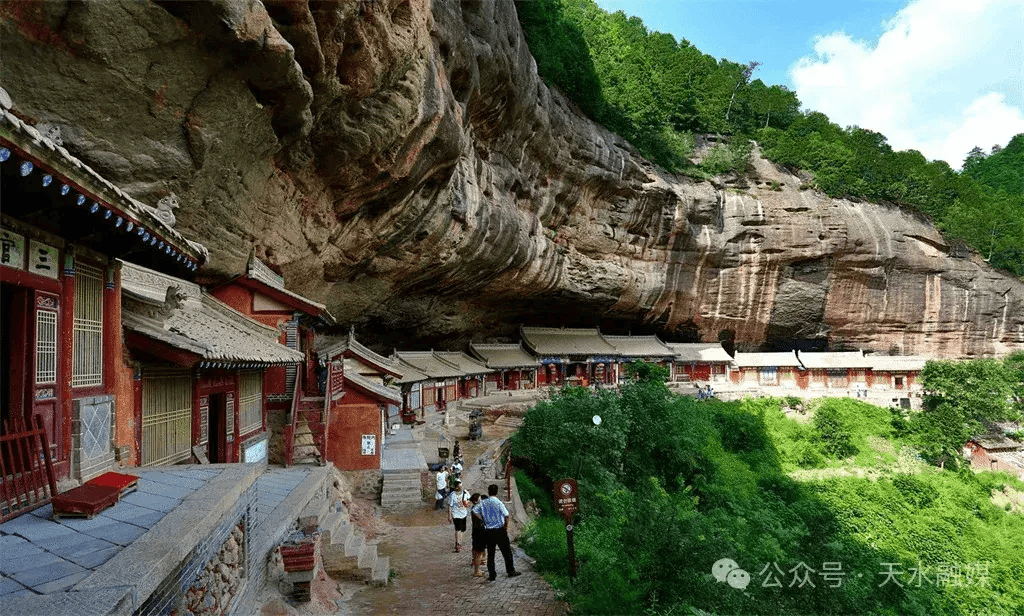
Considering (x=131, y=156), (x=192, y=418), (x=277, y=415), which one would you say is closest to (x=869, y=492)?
(x=277, y=415)

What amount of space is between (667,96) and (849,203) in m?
15.0

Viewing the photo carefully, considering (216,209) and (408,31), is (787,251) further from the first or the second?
(216,209)

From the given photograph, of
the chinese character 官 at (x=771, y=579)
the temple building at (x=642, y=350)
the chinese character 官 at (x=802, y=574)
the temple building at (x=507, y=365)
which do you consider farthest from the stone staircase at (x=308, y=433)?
the temple building at (x=642, y=350)

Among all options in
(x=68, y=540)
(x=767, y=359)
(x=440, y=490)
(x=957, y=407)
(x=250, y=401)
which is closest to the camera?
(x=68, y=540)

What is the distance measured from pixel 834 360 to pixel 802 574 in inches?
1295

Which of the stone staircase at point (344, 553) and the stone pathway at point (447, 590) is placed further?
the stone staircase at point (344, 553)

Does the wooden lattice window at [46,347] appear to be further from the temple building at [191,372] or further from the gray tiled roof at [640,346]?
the gray tiled roof at [640,346]

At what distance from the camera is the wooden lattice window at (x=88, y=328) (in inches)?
201

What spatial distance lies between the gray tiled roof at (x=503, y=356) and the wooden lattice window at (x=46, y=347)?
26.6 m

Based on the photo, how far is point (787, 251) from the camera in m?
35.5

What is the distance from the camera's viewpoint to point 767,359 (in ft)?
127

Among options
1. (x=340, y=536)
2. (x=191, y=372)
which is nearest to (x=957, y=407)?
(x=340, y=536)

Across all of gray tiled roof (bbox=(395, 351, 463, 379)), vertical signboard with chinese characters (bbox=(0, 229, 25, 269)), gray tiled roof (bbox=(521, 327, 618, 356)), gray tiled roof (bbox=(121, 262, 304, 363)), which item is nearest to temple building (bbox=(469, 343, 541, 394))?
gray tiled roof (bbox=(521, 327, 618, 356))

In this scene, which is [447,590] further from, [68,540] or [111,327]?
[111,327]
